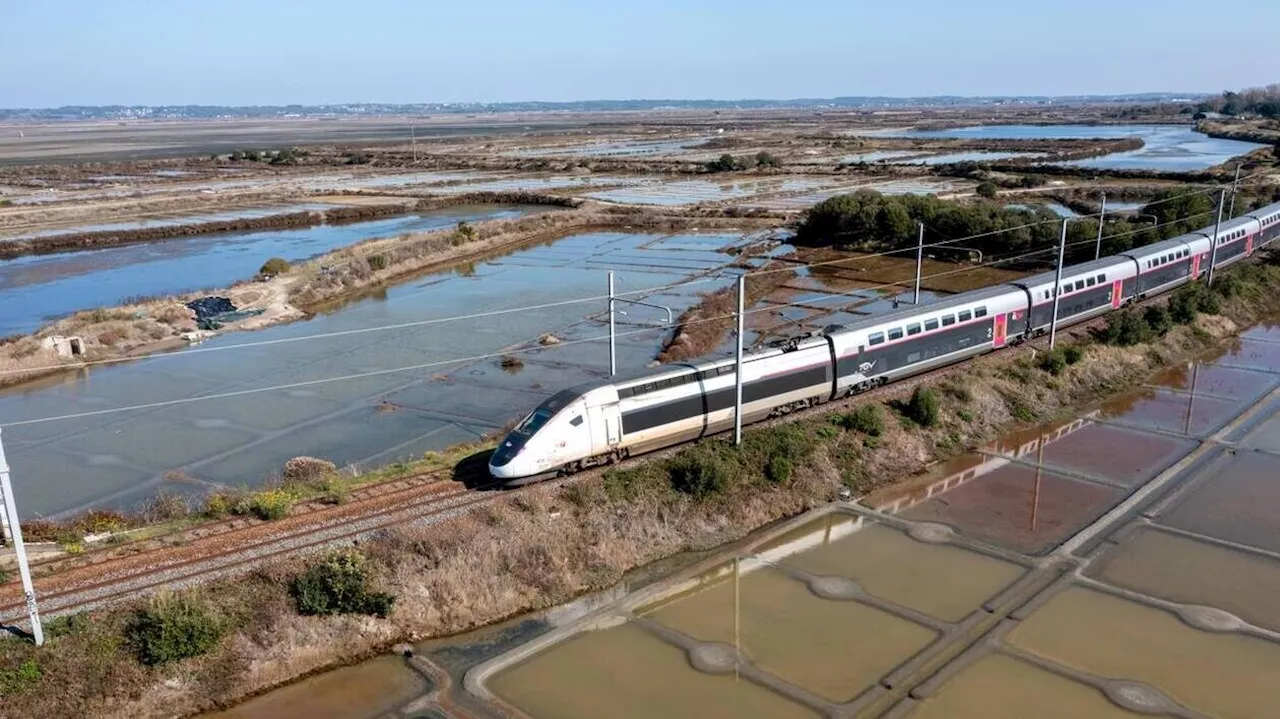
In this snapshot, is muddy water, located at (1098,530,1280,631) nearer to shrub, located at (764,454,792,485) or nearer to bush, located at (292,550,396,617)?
shrub, located at (764,454,792,485)

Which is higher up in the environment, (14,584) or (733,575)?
(14,584)

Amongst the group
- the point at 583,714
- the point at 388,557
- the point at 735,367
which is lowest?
the point at 583,714

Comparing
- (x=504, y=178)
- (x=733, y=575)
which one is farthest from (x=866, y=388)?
(x=504, y=178)

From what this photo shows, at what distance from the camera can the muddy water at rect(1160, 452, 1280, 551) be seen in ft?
73.7

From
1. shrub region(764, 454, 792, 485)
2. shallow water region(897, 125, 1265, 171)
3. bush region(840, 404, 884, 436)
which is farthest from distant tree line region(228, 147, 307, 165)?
shrub region(764, 454, 792, 485)

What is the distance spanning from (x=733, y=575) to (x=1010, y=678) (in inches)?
262

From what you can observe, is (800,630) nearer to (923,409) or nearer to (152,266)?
(923,409)

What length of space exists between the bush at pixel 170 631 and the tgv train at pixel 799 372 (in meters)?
7.50

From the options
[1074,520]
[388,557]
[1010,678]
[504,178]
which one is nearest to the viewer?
[1010,678]

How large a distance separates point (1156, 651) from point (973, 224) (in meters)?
44.8

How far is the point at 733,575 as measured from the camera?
69.9 ft

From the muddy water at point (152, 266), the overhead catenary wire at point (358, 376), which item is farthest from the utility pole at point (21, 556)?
the muddy water at point (152, 266)

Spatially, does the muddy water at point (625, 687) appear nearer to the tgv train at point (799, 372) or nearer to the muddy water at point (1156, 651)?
the tgv train at point (799, 372)

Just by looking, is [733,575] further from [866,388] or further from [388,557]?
[866,388]
